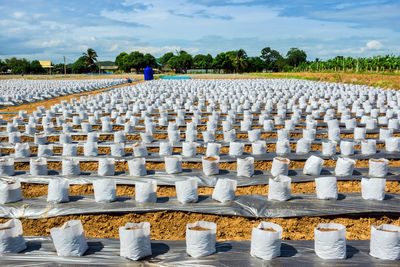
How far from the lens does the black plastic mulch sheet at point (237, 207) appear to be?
3.73 metres

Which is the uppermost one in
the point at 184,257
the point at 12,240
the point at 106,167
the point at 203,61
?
the point at 203,61

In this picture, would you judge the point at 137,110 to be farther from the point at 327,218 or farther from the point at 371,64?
the point at 371,64

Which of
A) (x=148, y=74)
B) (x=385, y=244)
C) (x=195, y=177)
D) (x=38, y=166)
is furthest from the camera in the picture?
(x=148, y=74)

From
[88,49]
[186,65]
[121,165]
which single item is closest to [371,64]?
[186,65]

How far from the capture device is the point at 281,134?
7016mm

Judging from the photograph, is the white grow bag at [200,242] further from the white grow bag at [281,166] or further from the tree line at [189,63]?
the tree line at [189,63]

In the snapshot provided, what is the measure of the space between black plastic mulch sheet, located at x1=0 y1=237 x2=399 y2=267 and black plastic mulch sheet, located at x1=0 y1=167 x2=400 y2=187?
70.9 inches

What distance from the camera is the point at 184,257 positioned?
2.77 m

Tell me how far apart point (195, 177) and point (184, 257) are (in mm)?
2030

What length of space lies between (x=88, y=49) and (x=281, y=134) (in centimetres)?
8652

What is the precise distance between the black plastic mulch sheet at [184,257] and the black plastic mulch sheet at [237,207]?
79cm

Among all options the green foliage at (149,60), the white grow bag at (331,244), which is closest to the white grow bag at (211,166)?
the white grow bag at (331,244)

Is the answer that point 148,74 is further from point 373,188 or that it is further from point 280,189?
point 373,188

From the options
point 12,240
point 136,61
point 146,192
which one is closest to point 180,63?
point 136,61
